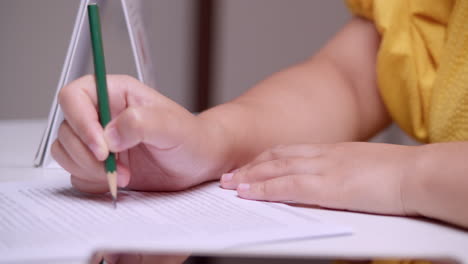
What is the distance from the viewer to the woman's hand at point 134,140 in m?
0.43

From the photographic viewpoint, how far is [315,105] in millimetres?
684

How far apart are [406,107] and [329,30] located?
95 centimetres

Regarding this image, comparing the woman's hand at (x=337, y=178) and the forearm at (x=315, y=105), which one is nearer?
the woman's hand at (x=337, y=178)

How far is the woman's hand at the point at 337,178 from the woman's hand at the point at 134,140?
4cm

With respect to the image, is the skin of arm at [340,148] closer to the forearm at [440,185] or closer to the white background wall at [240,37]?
the forearm at [440,185]

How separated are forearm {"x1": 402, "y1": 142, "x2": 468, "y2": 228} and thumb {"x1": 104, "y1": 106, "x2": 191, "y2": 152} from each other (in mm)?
179

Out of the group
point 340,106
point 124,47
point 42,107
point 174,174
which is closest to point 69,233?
point 174,174

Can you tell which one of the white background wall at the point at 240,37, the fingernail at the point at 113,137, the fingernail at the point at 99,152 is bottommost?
the white background wall at the point at 240,37

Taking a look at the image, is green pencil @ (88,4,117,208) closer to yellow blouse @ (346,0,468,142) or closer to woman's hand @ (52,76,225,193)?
woman's hand @ (52,76,225,193)

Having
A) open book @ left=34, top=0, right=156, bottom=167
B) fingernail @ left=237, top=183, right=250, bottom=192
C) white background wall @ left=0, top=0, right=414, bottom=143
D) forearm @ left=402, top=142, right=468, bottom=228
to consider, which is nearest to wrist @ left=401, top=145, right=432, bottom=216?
forearm @ left=402, top=142, right=468, bottom=228

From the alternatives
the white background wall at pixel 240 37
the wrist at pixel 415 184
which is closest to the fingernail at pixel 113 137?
the wrist at pixel 415 184

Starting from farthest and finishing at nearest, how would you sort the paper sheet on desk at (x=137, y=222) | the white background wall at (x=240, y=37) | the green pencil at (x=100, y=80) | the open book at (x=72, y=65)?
1. the white background wall at (x=240, y=37)
2. the open book at (x=72, y=65)
3. the green pencil at (x=100, y=80)
4. the paper sheet on desk at (x=137, y=222)

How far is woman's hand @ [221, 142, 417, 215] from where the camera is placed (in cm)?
44

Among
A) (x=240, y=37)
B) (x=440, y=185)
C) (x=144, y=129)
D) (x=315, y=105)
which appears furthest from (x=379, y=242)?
(x=240, y=37)
